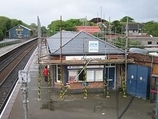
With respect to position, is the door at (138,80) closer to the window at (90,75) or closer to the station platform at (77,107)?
the station platform at (77,107)

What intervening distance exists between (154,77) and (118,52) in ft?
11.0

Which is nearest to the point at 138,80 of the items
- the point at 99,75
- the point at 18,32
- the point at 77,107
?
the point at 99,75

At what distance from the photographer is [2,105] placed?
14773mm

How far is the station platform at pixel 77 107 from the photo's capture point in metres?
12.9

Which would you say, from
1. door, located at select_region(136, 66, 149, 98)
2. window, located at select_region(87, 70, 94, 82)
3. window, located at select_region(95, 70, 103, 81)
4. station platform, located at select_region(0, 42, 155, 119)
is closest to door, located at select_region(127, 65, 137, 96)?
door, located at select_region(136, 66, 149, 98)

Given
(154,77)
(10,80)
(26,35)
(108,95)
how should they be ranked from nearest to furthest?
(154,77)
(108,95)
(10,80)
(26,35)

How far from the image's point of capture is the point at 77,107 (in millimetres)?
14219

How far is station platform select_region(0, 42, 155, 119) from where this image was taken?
1288 cm

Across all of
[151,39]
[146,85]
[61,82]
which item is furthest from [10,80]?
[151,39]

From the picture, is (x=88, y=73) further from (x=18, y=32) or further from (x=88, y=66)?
(x=18, y=32)

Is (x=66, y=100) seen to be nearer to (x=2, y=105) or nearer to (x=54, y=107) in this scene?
(x=54, y=107)

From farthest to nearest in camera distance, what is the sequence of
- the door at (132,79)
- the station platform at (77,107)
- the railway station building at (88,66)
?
the railway station building at (88,66) → the door at (132,79) → the station platform at (77,107)

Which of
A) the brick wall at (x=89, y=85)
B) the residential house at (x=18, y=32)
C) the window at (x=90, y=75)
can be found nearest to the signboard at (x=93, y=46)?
the window at (x=90, y=75)

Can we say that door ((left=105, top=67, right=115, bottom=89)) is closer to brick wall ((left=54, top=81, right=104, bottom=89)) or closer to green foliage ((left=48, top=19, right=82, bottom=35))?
brick wall ((left=54, top=81, right=104, bottom=89))
